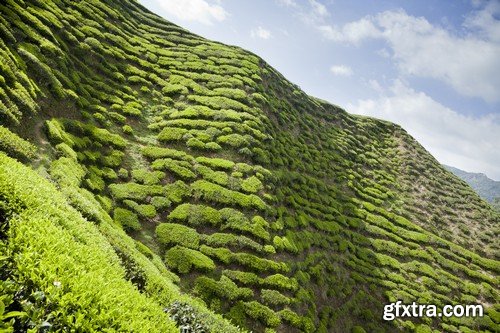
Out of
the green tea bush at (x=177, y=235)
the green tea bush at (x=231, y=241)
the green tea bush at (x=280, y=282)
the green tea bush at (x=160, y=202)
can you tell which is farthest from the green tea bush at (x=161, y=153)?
the green tea bush at (x=280, y=282)

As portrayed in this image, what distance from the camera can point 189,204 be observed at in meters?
26.3

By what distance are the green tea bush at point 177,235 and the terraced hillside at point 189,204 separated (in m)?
0.10

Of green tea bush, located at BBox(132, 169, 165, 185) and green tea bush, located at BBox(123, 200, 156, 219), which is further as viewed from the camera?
green tea bush, located at BBox(132, 169, 165, 185)

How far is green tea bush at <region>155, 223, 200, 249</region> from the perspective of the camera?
23.1m

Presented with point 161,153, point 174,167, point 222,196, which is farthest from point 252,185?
point 161,153

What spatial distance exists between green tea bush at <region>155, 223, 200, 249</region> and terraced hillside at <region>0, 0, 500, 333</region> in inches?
4.0

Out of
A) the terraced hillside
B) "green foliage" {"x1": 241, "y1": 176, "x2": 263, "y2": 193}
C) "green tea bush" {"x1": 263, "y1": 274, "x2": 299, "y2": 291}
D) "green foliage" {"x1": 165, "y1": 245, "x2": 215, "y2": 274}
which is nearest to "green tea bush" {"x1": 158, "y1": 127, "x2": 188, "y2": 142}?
the terraced hillside

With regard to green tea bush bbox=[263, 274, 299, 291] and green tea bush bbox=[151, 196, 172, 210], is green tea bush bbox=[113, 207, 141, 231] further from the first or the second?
green tea bush bbox=[263, 274, 299, 291]

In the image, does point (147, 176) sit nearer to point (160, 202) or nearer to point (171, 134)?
point (160, 202)

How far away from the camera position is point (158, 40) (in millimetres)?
51781

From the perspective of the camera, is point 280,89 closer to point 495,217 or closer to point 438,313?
point 438,313

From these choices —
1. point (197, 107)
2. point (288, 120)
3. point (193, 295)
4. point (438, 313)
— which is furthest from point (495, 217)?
point (193, 295)

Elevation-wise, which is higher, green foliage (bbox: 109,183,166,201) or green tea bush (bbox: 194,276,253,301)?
green foliage (bbox: 109,183,166,201)

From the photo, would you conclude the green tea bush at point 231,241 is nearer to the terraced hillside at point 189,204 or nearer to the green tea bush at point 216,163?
the terraced hillside at point 189,204
